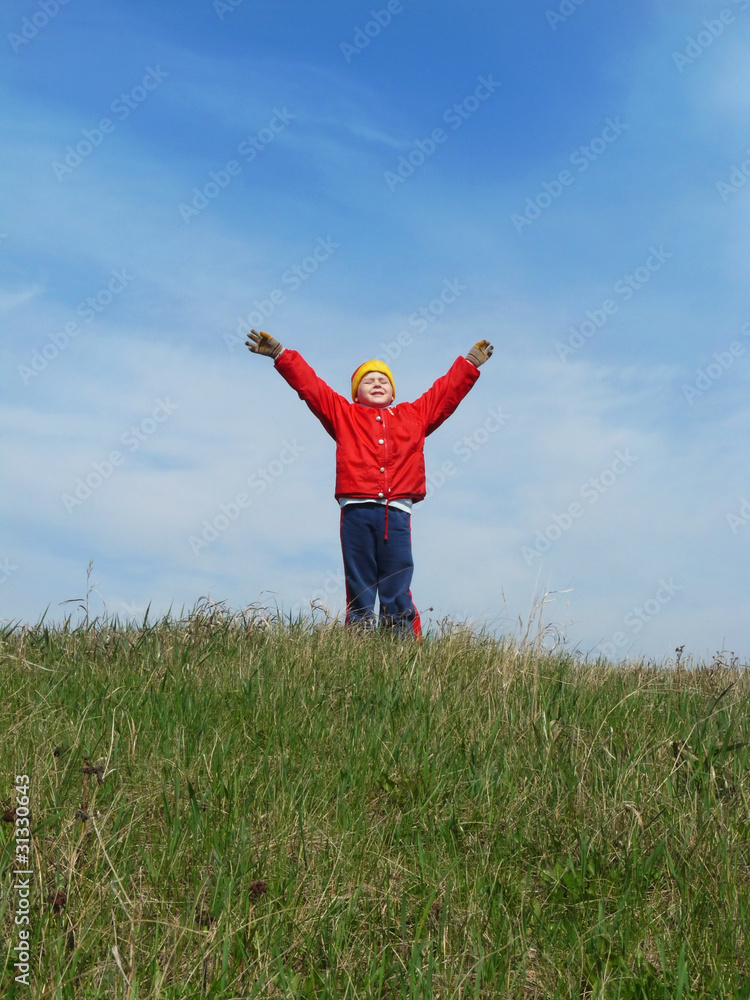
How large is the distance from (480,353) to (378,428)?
4.07 ft

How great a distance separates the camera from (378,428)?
25.8ft

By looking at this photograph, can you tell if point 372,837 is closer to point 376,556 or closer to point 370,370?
point 376,556

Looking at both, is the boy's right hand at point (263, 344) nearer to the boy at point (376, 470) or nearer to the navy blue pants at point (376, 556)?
the boy at point (376, 470)

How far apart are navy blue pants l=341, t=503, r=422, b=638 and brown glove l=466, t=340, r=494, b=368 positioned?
65.0 inches

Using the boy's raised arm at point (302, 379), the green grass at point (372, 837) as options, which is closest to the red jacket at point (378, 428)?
the boy's raised arm at point (302, 379)

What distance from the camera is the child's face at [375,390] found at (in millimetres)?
8188

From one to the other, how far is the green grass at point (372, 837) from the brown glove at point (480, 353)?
4.23m

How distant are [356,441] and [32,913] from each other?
5.78 m

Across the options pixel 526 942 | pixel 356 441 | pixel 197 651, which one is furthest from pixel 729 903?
pixel 356 441

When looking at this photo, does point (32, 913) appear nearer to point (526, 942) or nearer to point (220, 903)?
point (220, 903)

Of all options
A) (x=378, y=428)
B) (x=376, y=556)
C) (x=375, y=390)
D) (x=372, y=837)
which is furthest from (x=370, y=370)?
(x=372, y=837)

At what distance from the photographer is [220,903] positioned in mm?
2428

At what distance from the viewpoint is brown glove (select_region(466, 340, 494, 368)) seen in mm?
8047

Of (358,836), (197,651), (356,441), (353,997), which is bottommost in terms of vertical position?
(353,997)
